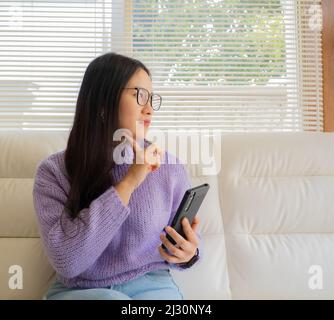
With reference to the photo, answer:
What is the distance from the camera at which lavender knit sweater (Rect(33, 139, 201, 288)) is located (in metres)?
0.74

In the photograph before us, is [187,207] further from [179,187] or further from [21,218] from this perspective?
[21,218]

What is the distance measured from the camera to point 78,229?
74 centimetres

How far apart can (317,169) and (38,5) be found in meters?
1.49

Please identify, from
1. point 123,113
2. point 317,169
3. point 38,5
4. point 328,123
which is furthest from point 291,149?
point 38,5

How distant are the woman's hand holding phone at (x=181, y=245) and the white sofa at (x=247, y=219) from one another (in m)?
0.28

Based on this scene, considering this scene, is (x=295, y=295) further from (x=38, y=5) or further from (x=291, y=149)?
(x=38, y=5)

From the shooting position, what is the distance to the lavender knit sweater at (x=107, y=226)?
2.43 ft

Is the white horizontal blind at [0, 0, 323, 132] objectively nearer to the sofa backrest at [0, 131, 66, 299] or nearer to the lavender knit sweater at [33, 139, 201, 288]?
the sofa backrest at [0, 131, 66, 299]

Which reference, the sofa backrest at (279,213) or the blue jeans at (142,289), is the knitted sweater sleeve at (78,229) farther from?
the sofa backrest at (279,213)

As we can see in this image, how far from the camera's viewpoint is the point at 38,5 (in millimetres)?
1546

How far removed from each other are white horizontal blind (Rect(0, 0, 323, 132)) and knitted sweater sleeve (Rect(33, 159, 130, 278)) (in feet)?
2.72

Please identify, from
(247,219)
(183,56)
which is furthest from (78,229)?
(183,56)

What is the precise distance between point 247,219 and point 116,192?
0.62 m

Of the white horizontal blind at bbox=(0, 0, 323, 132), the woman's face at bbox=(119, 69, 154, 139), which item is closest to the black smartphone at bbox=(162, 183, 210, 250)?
the woman's face at bbox=(119, 69, 154, 139)
